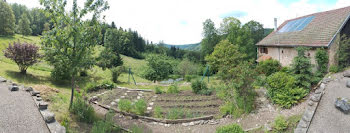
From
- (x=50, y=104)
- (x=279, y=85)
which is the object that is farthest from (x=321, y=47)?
(x=50, y=104)

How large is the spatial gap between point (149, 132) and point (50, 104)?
4038 millimetres

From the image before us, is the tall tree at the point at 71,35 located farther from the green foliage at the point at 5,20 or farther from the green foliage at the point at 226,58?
the green foliage at the point at 5,20

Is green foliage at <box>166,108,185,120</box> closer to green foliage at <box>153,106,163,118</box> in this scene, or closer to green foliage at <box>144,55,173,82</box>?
green foliage at <box>153,106,163,118</box>

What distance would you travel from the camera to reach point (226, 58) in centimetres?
1906

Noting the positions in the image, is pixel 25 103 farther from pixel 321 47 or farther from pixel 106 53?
pixel 321 47

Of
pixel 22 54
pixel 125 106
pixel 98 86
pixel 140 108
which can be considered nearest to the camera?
pixel 140 108

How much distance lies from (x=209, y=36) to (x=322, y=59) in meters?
25.2

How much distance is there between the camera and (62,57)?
6133 mm

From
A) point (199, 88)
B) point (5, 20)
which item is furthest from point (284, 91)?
point (5, 20)

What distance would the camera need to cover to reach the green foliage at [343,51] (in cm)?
1084

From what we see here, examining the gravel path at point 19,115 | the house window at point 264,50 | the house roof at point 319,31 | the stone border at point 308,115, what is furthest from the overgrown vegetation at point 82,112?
the house window at point 264,50

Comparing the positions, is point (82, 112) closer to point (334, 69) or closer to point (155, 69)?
point (155, 69)

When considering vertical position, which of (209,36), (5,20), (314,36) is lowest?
(314,36)

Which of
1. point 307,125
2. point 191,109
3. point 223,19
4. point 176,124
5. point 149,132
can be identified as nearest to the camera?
point 307,125
